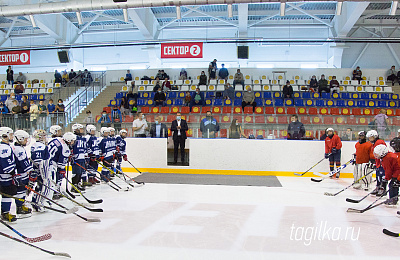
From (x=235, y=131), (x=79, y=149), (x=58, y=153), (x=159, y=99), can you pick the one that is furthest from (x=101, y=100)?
(x=58, y=153)

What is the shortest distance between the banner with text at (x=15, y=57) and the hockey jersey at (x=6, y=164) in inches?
352

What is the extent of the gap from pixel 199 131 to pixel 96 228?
5528 millimetres

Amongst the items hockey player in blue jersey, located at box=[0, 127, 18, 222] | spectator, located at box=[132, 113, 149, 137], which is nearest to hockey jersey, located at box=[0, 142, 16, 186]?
hockey player in blue jersey, located at box=[0, 127, 18, 222]

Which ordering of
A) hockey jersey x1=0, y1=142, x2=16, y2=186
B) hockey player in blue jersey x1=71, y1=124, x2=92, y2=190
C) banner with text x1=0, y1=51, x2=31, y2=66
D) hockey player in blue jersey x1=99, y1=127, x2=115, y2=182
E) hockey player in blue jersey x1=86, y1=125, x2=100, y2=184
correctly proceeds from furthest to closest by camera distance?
banner with text x1=0, y1=51, x2=31, y2=66, hockey player in blue jersey x1=99, y1=127, x2=115, y2=182, hockey player in blue jersey x1=86, y1=125, x2=100, y2=184, hockey player in blue jersey x1=71, y1=124, x2=92, y2=190, hockey jersey x1=0, y1=142, x2=16, y2=186

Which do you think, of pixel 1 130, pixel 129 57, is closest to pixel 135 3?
pixel 1 130

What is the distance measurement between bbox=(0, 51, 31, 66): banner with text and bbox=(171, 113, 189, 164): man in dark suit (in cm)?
639

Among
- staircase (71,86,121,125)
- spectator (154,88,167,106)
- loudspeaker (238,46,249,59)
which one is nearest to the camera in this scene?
loudspeaker (238,46,249,59)

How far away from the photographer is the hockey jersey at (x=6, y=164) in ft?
14.8

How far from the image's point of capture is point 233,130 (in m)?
9.45

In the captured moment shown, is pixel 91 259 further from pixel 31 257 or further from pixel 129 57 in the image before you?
pixel 129 57

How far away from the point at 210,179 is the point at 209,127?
66.2 inches

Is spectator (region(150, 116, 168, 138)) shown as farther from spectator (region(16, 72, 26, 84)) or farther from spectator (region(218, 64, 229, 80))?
spectator (region(16, 72, 26, 84))

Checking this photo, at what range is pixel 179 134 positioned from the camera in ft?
31.9

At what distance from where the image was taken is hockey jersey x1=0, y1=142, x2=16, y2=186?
450 cm
